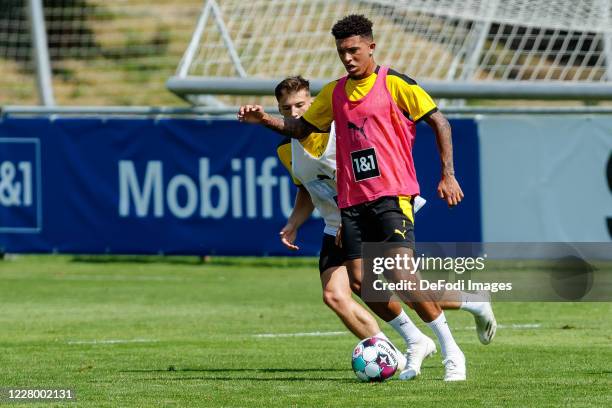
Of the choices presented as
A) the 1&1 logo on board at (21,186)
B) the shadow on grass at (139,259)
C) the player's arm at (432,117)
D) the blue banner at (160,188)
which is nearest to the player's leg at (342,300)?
the player's arm at (432,117)

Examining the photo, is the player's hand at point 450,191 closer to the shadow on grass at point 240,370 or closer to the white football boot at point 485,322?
Answer: the white football boot at point 485,322

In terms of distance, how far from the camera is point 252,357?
10.4 m

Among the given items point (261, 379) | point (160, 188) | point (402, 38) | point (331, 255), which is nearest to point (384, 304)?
point (331, 255)

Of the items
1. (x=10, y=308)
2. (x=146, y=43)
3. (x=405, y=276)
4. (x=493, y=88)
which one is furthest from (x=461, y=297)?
(x=146, y=43)

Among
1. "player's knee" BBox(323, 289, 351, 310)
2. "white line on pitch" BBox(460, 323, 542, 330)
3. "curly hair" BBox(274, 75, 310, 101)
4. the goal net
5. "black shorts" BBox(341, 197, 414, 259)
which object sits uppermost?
the goal net


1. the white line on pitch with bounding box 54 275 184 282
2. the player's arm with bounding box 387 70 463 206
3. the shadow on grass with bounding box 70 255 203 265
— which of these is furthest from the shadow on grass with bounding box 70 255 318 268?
the player's arm with bounding box 387 70 463 206

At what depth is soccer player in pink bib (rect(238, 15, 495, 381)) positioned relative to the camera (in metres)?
8.68

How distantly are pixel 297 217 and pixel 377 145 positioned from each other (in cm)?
141

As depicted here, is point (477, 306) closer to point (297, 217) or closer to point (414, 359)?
point (414, 359)

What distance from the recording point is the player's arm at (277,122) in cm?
867

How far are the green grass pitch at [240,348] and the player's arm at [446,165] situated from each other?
112 cm

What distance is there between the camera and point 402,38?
20.6 m

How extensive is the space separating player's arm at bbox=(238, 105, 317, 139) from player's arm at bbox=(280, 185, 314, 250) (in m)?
0.92

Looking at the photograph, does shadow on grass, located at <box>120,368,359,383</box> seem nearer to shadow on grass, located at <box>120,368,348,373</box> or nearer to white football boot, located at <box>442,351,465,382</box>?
shadow on grass, located at <box>120,368,348,373</box>
